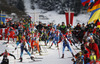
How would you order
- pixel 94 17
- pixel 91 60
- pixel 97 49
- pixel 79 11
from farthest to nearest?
1. pixel 79 11
2. pixel 94 17
3. pixel 97 49
4. pixel 91 60

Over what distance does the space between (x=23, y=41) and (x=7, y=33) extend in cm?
703

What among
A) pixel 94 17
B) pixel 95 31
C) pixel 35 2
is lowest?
pixel 95 31

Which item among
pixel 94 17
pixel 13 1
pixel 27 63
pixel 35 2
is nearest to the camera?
pixel 94 17

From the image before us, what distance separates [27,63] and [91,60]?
405cm

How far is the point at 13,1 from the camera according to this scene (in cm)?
7294

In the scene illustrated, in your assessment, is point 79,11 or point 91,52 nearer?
point 91,52

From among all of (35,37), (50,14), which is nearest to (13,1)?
(50,14)

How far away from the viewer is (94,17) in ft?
25.1

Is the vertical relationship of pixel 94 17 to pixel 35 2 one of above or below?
below

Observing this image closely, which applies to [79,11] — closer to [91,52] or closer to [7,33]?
[7,33]

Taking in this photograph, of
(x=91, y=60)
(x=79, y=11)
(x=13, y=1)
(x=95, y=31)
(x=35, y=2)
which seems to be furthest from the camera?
(x=35, y=2)

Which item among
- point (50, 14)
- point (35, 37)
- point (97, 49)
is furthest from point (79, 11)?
point (97, 49)

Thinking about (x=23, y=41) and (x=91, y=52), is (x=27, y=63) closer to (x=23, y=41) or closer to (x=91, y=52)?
(x=23, y=41)

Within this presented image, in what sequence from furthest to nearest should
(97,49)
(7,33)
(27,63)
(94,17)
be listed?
(7,33) → (27,63) → (94,17) → (97,49)
